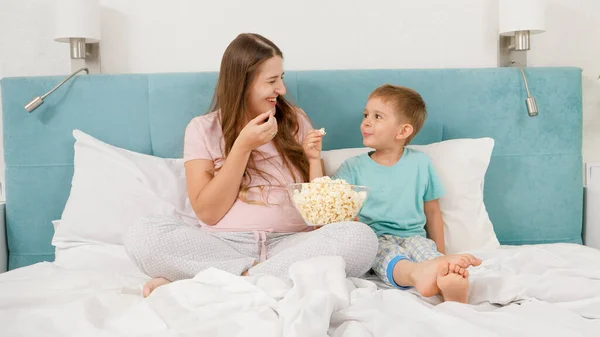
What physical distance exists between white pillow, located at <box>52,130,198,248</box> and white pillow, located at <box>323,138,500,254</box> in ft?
1.55

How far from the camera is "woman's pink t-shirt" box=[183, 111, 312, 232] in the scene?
1706mm

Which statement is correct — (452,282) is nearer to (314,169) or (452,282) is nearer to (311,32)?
(314,169)

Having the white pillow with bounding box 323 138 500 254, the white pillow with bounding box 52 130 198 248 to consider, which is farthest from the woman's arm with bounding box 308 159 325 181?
the white pillow with bounding box 52 130 198 248

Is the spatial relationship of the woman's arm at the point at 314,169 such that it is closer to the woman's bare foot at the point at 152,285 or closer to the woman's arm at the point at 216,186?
the woman's arm at the point at 216,186

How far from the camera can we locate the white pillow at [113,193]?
180cm

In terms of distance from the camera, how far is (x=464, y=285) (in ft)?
4.25

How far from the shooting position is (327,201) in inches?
61.3

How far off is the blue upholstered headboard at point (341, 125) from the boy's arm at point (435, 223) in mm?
325

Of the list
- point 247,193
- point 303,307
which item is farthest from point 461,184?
point 303,307

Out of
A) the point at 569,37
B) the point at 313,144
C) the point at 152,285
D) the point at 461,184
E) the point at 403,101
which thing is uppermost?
the point at 569,37

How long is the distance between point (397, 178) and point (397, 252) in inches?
11.1

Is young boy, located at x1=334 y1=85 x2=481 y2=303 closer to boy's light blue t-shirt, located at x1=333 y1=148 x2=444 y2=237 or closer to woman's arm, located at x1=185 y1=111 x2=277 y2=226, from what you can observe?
boy's light blue t-shirt, located at x1=333 y1=148 x2=444 y2=237

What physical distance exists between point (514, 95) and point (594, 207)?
449 millimetres

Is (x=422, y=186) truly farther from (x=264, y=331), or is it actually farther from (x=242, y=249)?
(x=264, y=331)
